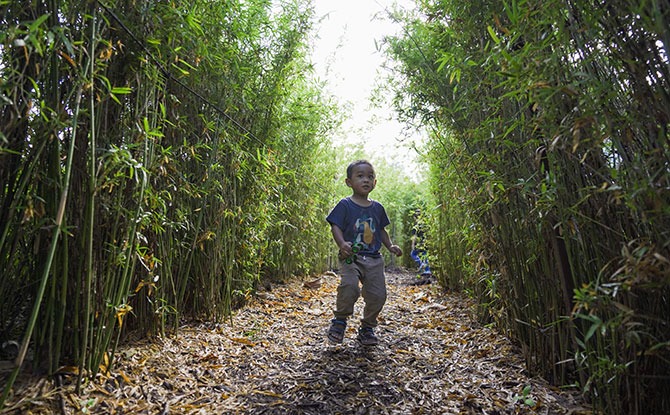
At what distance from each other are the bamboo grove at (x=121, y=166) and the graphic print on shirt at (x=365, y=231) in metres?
0.88

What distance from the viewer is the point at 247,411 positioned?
167cm

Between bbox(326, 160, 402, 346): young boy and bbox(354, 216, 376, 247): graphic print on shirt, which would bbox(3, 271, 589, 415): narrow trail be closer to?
bbox(326, 160, 402, 346): young boy

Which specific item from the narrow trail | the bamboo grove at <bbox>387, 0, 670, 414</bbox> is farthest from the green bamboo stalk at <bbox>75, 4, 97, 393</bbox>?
the bamboo grove at <bbox>387, 0, 670, 414</bbox>

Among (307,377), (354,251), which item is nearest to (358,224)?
(354,251)

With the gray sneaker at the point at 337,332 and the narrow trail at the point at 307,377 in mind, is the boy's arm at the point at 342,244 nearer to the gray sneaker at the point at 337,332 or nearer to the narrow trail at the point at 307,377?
the gray sneaker at the point at 337,332

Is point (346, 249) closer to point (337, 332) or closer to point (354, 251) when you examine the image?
A: point (354, 251)

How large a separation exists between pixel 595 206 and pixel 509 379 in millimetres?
1024

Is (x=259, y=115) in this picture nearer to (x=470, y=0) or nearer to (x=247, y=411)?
(x=470, y=0)

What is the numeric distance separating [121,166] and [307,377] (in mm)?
1340

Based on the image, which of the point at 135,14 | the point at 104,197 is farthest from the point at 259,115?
the point at 104,197

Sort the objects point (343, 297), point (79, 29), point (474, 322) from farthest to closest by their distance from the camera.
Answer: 1. point (474, 322)
2. point (343, 297)
3. point (79, 29)

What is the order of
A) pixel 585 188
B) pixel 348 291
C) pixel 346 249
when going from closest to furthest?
pixel 585 188, pixel 346 249, pixel 348 291

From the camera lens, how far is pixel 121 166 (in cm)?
160

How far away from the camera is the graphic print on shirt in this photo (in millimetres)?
2768
